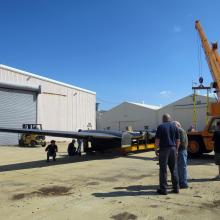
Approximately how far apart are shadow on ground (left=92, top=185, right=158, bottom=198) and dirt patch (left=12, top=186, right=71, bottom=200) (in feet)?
2.56

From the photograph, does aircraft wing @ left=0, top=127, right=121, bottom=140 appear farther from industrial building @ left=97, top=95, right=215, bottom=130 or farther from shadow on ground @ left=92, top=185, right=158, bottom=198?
industrial building @ left=97, top=95, right=215, bottom=130

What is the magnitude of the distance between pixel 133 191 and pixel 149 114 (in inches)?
1739

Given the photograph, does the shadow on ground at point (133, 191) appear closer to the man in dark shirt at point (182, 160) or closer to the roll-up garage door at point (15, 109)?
the man in dark shirt at point (182, 160)

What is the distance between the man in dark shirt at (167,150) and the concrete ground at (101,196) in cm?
31

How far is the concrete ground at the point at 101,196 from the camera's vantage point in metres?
5.53

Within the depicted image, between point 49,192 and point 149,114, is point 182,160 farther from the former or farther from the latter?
point 149,114

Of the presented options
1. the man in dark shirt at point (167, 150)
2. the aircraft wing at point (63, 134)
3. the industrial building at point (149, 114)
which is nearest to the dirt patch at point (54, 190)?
the man in dark shirt at point (167, 150)

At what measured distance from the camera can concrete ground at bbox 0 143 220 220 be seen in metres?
5.53

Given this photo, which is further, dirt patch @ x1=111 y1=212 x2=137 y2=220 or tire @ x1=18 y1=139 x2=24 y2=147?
tire @ x1=18 y1=139 x2=24 y2=147

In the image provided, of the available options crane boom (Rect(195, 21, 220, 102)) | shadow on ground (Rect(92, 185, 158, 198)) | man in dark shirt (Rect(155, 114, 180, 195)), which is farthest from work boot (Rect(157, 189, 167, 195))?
crane boom (Rect(195, 21, 220, 102))

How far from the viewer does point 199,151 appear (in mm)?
13961

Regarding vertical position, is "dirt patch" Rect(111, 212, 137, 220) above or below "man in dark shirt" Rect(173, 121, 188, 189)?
below

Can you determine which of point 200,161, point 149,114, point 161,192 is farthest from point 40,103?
point 149,114

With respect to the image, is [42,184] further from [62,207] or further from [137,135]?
[137,135]
